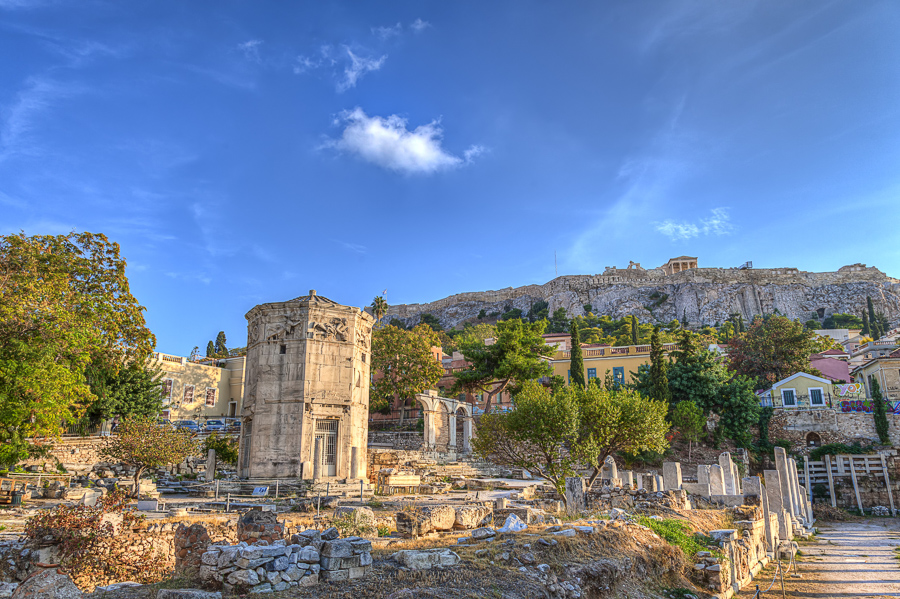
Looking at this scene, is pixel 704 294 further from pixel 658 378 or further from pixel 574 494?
pixel 574 494

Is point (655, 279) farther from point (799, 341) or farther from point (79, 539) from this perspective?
point (79, 539)

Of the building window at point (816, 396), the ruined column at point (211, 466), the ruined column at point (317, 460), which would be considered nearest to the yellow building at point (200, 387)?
the ruined column at point (211, 466)

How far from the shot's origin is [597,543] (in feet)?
29.7

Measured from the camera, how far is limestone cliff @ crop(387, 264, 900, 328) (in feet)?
326

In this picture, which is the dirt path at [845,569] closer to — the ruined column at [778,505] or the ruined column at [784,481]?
the ruined column at [778,505]

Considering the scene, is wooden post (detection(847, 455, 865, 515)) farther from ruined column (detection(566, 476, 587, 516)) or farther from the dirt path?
Answer: ruined column (detection(566, 476, 587, 516))

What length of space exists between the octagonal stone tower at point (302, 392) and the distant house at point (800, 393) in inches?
1212

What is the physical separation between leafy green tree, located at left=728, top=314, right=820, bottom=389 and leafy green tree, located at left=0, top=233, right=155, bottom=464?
4031cm

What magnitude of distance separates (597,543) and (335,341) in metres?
13.2

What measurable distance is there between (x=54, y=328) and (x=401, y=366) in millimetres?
22800

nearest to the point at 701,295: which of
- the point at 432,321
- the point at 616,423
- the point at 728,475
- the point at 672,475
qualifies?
the point at 432,321

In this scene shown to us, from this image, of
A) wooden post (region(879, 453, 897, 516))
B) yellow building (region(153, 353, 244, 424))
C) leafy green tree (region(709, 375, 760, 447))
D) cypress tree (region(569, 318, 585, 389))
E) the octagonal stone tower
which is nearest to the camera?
the octagonal stone tower

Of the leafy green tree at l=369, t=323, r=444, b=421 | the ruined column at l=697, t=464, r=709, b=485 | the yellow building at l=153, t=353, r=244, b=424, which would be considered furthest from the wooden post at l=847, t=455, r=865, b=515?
the yellow building at l=153, t=353, r=244, b=424

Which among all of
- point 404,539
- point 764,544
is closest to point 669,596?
point 404,539
